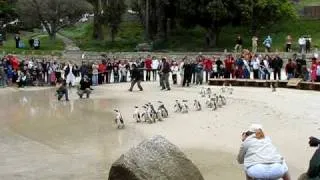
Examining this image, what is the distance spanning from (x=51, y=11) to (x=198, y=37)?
46.4ft

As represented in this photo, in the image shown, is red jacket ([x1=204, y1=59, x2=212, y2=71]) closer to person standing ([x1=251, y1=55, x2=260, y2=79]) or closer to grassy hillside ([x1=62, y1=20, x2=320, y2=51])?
person standing ([x1=251, y1=55, x2=260, y2=79])

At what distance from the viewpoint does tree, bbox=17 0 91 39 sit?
2300 inches

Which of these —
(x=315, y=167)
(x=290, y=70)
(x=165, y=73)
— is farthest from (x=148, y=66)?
(x=315, y=167)

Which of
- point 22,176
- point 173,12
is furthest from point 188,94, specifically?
point 173,12

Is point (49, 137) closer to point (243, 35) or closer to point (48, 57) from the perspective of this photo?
point (48, 57)

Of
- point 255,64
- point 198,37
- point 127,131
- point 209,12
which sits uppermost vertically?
point 209,12

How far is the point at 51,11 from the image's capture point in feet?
193

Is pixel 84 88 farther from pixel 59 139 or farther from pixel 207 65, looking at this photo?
pixel 59 139

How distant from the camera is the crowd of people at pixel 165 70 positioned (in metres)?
34.8

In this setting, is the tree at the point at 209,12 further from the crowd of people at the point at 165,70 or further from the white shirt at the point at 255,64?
the white shirt at the point at 255,64

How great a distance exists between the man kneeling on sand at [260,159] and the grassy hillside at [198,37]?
44.2m

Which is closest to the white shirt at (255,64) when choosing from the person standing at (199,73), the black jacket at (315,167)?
the person standing at (199,73)

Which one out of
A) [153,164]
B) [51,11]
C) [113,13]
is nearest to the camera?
[153,164]

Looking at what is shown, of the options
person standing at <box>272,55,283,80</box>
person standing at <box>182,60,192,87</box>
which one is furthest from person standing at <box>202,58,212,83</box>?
person standing at <box>272,55,283,80</box>
